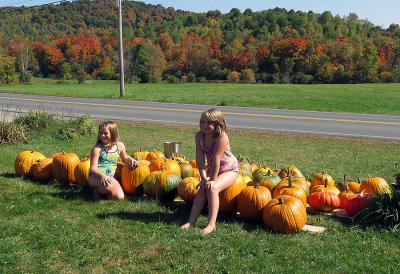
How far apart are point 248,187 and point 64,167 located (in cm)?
296

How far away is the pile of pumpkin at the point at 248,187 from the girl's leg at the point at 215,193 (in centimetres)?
21

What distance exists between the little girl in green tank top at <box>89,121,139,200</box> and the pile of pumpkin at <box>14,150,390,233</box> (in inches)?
9.4

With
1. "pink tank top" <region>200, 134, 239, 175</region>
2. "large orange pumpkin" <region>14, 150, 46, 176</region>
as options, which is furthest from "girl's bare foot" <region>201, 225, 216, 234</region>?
"large orange pumpkin" <region>14, 150, 46, 176</region>

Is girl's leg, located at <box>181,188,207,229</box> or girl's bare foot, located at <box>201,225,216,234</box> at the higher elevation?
girl's leg, located at <box>181,188,207,229</box>

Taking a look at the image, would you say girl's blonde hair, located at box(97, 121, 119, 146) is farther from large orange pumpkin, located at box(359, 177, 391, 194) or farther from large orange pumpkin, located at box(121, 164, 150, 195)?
large orange pumpkin, located at box(359, 177, 391, 194)

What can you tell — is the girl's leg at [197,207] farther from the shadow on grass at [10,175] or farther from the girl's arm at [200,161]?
the shadow on grass at [10,175]

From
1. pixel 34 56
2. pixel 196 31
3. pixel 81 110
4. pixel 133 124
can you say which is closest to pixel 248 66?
pixel 196 31

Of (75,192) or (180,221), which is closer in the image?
(180,221)

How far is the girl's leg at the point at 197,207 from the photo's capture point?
15.9 ft

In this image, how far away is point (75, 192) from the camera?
6.23m

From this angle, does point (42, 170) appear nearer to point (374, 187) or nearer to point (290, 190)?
point (290, 190)

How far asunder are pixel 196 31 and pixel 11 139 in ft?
303

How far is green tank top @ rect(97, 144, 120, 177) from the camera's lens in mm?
5863

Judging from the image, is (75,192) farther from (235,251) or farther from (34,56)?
(34,56)
